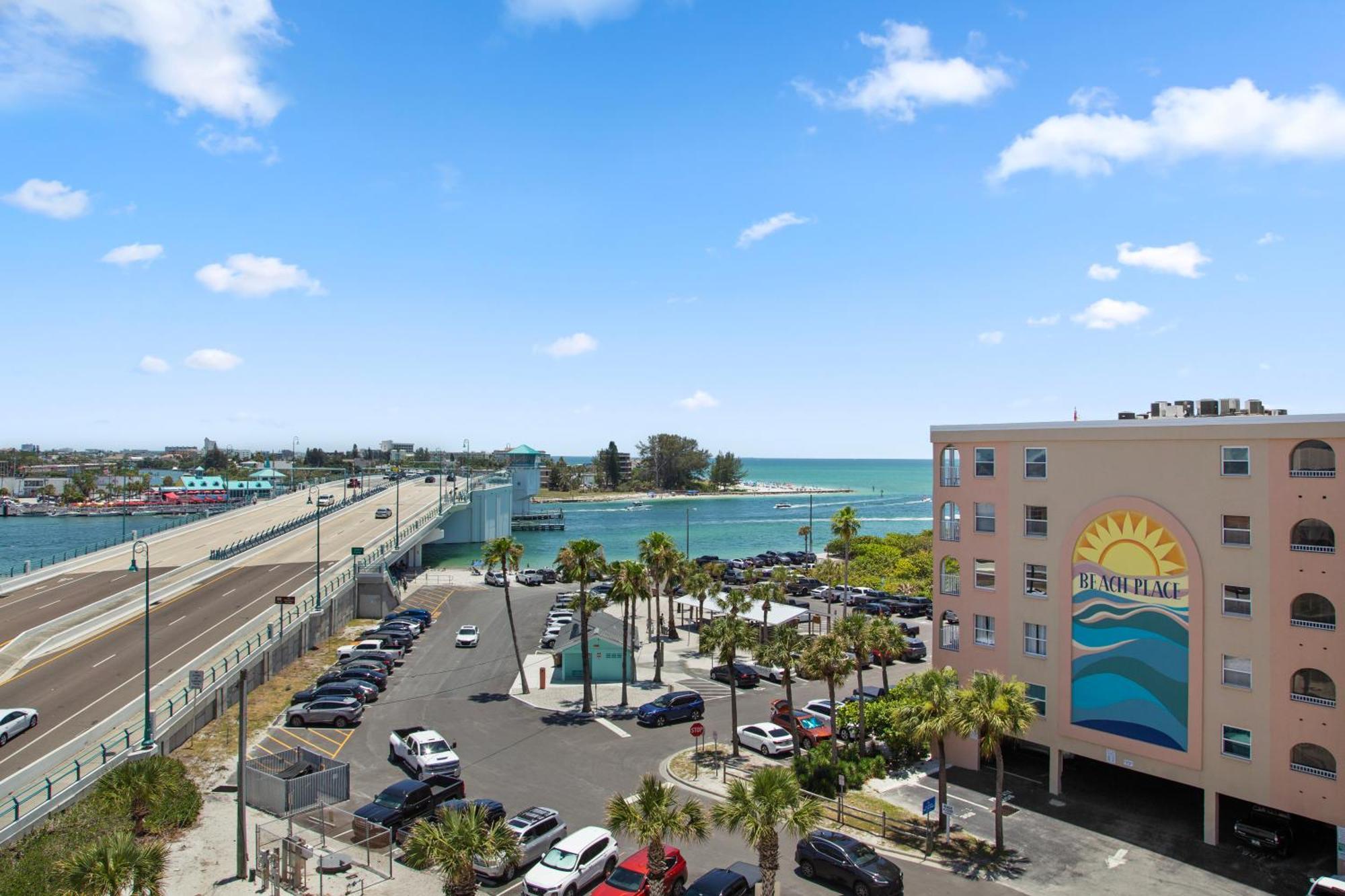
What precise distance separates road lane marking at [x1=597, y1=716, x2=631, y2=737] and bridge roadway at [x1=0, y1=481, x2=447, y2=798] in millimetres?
19722

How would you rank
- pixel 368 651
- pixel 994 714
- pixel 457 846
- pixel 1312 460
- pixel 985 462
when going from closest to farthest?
pixel 457 846
pixel 994 714
pixel 1312 460
pixel 985 462
pixel 368 651

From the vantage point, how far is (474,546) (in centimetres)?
12912

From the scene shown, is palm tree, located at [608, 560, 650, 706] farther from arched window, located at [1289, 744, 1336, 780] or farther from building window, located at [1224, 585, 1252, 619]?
arched window, located at [1289, 744, 1336, 780]

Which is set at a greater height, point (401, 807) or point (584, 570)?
point (584, 570)

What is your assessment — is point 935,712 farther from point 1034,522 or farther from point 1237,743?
point 1034,522

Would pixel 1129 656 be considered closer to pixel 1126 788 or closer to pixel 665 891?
pixel 1126 788

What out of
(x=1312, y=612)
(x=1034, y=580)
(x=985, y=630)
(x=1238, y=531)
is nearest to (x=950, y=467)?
(x=1034, y=580)

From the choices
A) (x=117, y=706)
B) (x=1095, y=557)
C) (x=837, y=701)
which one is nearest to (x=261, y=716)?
(x=117, y=706)

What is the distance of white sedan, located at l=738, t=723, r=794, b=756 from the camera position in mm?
35531

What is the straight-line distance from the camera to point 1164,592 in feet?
93.9

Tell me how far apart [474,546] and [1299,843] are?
11502cm

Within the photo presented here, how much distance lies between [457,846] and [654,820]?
4517 mm

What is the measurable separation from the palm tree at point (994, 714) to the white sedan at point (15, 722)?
34.1m

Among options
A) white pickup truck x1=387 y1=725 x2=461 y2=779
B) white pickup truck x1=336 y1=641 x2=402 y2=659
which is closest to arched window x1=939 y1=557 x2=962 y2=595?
white pickup truck x1=387 y1=725 x2=461 y2=779
